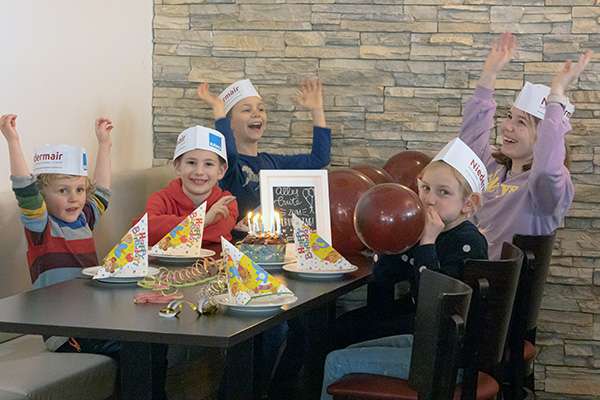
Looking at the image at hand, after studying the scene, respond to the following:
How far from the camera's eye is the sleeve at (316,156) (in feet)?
15.3

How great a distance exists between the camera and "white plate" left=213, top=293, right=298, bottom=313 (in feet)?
8.81

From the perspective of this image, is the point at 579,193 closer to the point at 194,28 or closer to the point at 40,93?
the point at 194,28

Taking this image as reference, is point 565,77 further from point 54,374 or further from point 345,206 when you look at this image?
point 54,374

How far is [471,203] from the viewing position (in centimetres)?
345

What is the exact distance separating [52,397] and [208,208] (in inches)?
51.0

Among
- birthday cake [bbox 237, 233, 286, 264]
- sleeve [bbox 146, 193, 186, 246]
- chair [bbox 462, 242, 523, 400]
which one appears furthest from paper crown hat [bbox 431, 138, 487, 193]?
sleeve [bbox 146, 193, 186, 246]

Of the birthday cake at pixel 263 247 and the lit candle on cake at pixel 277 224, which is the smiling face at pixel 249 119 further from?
the birthday cake at pixel 263 247

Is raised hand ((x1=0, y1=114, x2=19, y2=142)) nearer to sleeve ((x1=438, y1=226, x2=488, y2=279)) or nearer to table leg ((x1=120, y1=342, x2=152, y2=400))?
table leg ((x1=120, y1=342, x2=152, y2=400))

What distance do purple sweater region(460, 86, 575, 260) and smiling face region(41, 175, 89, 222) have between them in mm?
1586

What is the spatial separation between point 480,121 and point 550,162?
0.61m

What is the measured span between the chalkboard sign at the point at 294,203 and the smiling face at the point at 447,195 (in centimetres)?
46

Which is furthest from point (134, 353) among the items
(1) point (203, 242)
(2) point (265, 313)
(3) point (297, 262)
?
(1) point (203, 242)

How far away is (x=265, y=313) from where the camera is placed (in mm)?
2682

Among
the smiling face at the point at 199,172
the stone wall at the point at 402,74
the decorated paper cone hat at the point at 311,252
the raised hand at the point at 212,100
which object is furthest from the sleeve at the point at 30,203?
the stone wall at the point at 402,74
